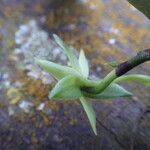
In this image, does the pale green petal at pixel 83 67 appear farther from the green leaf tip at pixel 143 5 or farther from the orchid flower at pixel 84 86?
the green leaf tip at pixel 143 5

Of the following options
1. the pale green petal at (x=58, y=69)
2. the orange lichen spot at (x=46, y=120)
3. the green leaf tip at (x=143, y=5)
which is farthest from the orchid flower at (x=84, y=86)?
the orange lichen spot at (x=46, y=120)

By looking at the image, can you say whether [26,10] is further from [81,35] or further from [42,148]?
[42,148]

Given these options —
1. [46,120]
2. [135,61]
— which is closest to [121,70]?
[135,61]

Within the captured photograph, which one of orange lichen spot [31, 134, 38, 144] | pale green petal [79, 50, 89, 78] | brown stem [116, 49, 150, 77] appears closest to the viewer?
brown stem [116, 49, 150, 77]

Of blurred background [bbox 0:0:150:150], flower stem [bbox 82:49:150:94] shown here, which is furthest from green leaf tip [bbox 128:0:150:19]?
blurred background [bbox 0:0:150:150]

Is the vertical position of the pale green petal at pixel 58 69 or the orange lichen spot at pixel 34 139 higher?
the pale green petal at pixel 58 69

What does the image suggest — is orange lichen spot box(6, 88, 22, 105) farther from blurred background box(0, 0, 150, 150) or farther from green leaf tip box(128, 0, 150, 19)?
green leaf tip box(128, 0, 150, 19)
